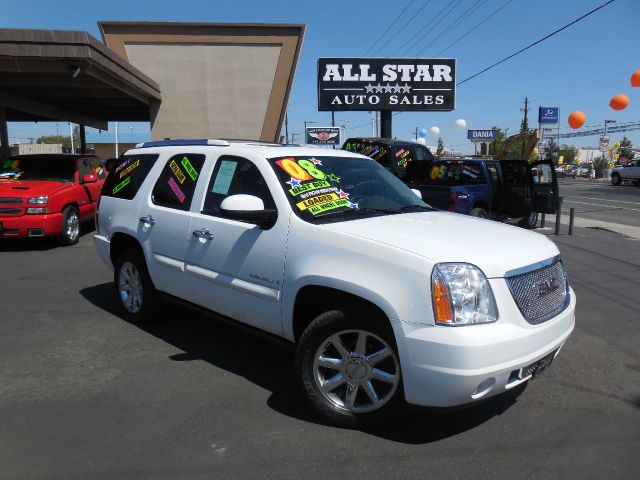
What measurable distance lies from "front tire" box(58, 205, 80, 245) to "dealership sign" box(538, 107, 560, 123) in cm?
2316

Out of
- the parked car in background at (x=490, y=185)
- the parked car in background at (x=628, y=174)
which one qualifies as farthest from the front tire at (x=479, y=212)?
the parked car in background at (x=628, y=174)

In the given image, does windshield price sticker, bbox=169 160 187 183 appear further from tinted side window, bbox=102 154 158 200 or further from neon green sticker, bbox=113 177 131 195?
neon green sticker, bbox=113 177 131 195

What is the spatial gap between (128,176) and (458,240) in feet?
11.7

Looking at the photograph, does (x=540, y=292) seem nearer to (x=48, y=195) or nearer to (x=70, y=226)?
(x=48, y=195)

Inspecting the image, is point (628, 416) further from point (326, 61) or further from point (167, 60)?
point (167, 60)

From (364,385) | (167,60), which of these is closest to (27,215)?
(364,385)

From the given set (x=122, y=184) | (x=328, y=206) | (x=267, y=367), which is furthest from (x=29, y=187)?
(x=328, y=206)

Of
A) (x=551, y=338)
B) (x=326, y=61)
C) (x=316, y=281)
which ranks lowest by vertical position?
(x=551, y=338)

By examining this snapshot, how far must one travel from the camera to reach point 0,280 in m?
7.11

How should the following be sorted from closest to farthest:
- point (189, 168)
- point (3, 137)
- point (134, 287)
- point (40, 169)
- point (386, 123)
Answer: point (189, 168) → point (134, 287) → point (40, 169) → point (3, 137) → point (386, 123)

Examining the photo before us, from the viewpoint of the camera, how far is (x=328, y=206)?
377 cm

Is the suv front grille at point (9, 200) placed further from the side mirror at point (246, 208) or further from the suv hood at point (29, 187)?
the side mirror at point (246, 208)

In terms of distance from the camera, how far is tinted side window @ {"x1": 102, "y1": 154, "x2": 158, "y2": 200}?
17.0 ft

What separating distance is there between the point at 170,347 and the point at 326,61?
1692 cm
